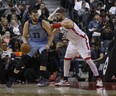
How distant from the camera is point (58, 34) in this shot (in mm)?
18328

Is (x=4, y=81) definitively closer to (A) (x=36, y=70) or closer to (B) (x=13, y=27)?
(A) (x=36, y=70)

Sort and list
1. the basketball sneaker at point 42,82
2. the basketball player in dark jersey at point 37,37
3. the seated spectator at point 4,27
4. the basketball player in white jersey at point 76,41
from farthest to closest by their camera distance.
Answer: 1. the seated spectator at point 4,27
2. the basketball sneaker at point 42,82
3. the basketball player in dark jersey at point 37,37
4. the basketball player in white jersey at point 76,41

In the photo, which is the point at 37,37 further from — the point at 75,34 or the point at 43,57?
the point at 75,34

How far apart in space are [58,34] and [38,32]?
19.3 ft

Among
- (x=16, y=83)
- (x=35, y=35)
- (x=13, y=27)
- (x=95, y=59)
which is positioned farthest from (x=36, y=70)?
(x=13, y=27)

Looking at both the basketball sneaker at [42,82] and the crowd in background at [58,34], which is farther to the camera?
the crowd in background at [58,34]

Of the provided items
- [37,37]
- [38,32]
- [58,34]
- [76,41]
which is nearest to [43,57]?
[37,37]

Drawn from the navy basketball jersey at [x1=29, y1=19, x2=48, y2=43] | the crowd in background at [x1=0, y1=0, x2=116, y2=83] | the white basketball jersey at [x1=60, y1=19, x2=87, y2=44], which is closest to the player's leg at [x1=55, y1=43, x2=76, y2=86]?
the white basketball jersey at [x1=60, y1=19, x2=87, y2=44]

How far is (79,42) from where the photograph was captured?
12.3m

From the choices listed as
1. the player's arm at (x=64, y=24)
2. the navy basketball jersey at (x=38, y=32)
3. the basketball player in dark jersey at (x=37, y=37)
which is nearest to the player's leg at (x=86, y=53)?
the player's arm at (x=64, y=24)

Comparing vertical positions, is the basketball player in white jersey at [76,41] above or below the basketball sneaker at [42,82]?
above

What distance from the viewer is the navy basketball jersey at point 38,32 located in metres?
12.5

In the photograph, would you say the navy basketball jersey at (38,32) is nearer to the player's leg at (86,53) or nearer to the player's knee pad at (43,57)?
the player's knee pad at (43,57)

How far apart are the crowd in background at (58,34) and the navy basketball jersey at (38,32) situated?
0.54 meters
